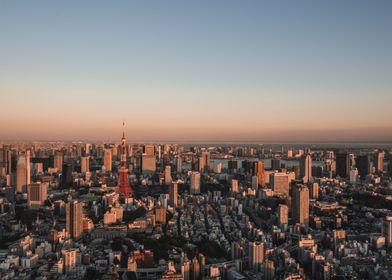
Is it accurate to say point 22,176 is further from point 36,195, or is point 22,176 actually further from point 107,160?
point 107,160

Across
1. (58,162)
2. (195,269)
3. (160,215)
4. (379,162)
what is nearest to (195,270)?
(195,269)

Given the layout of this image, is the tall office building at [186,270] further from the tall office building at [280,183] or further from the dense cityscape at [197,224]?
the tall office building at [280,183]

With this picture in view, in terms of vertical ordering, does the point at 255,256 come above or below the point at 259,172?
below

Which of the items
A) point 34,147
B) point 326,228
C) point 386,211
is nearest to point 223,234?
point 326,228

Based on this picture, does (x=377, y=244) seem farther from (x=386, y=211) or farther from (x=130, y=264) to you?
(x=130, y=264)

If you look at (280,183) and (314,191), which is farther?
(280,183)

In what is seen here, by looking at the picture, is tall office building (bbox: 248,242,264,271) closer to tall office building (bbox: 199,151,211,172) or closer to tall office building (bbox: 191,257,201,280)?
tall office building (bbox: 191,257,201,280)
